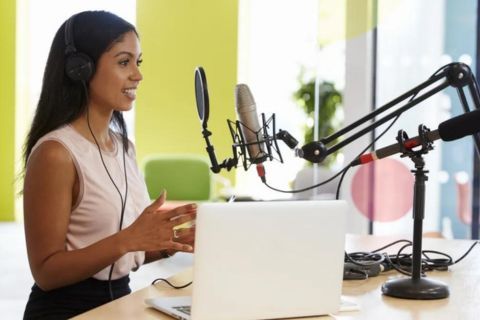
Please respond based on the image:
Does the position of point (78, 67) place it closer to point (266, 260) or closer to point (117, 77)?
point (117, 77)

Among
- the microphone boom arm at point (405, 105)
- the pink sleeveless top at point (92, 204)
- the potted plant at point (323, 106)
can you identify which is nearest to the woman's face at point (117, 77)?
the pink sleeveless top at point (92, 204)

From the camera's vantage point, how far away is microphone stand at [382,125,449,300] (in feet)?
5.31

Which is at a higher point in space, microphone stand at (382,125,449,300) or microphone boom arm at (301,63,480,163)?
microphone boom arm at (301,63,480,163)

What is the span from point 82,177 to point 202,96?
538 mm

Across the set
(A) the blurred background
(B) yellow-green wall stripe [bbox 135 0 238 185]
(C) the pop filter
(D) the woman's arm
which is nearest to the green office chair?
(A) the blurred background

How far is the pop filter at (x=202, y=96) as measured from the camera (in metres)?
1.55

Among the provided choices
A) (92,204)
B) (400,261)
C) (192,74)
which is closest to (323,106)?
(192,74)

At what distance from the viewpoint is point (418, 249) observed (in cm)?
167

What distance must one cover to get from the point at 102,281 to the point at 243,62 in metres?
7.07

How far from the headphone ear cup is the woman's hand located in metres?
0.50

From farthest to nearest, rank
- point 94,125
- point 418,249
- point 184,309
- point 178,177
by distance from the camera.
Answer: point 178,177 < point 94,125 < point 418,249 < point 184,309

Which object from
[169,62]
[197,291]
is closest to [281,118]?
[169,62]

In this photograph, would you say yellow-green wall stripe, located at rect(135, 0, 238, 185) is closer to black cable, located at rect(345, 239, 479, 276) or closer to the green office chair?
the green office chair

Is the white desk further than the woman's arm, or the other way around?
the woman's arm
